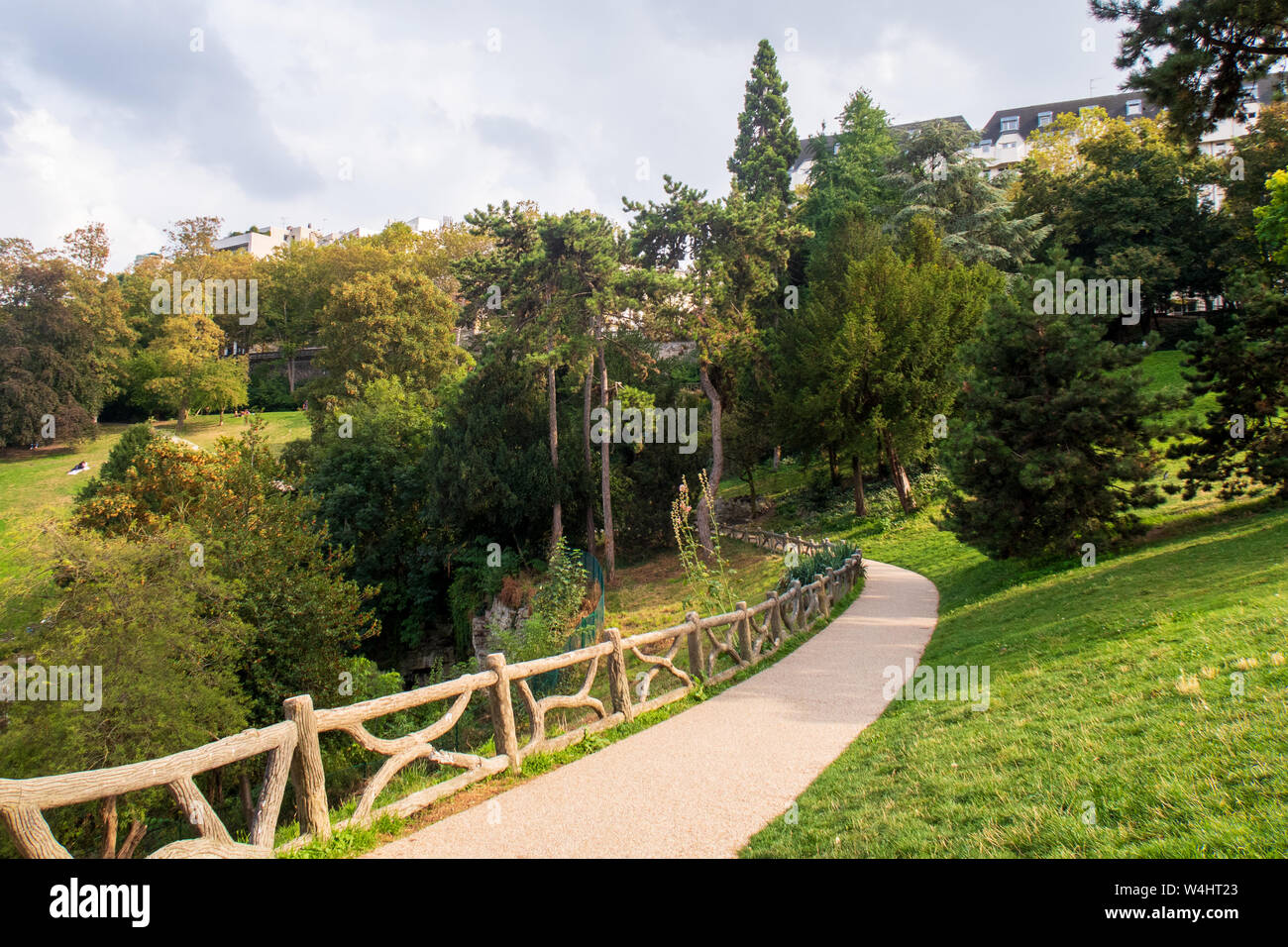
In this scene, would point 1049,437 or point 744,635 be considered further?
point 1049,437

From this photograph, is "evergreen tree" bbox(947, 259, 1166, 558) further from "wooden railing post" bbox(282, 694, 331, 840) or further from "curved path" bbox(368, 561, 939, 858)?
"wooden railing post" bbox(282, 694, 331, 840)

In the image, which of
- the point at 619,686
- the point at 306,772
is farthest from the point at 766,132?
the point at 306,772

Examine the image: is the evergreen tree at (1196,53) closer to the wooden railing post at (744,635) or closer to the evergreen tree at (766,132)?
the wooden railing post at (744,635)

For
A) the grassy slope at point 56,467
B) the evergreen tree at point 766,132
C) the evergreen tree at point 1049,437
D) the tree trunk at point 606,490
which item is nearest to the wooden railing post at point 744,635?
the evergreen tree at point 1049,437

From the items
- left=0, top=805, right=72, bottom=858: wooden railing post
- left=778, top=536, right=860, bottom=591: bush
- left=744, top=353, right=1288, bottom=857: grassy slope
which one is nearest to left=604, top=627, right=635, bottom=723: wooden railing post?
left=744, top=353, right=1288, bottom=857: grassy slope

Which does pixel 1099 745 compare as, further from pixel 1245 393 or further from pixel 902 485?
pixel 902 485

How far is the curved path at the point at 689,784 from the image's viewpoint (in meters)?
5.08

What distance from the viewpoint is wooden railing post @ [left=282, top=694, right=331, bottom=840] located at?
5.05m
